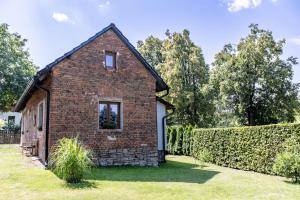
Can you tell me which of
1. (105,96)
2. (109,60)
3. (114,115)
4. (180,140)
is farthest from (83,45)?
(180,140)

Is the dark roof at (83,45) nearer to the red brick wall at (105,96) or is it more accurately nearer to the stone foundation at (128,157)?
the red brick wall at (105,96)

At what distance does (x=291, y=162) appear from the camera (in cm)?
1111

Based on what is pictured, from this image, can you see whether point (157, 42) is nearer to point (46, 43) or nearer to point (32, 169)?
point (46, 43)

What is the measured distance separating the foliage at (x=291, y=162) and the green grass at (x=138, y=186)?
389 millimetres

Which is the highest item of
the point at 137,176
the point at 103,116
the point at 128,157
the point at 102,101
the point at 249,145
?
the point at 102,101

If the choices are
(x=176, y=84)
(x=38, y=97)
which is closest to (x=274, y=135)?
(x=38, y=97)

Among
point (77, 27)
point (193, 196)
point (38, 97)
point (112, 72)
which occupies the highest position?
point (77, 27)

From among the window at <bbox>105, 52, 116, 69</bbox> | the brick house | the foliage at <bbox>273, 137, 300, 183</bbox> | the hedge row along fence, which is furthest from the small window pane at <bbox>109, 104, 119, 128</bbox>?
the foliage at <bbox>273, 137, 300, 183</bbox>

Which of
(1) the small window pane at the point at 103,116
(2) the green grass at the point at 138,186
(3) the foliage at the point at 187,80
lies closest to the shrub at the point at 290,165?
(2) the green grass at the point at 138,186

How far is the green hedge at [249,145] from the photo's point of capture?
1285 cm

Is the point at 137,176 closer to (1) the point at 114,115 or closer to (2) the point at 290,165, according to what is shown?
(1) the point at 114,115

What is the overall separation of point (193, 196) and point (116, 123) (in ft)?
22.7

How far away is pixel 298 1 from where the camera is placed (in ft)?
39.7

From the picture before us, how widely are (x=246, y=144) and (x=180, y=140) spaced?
9.77 m
